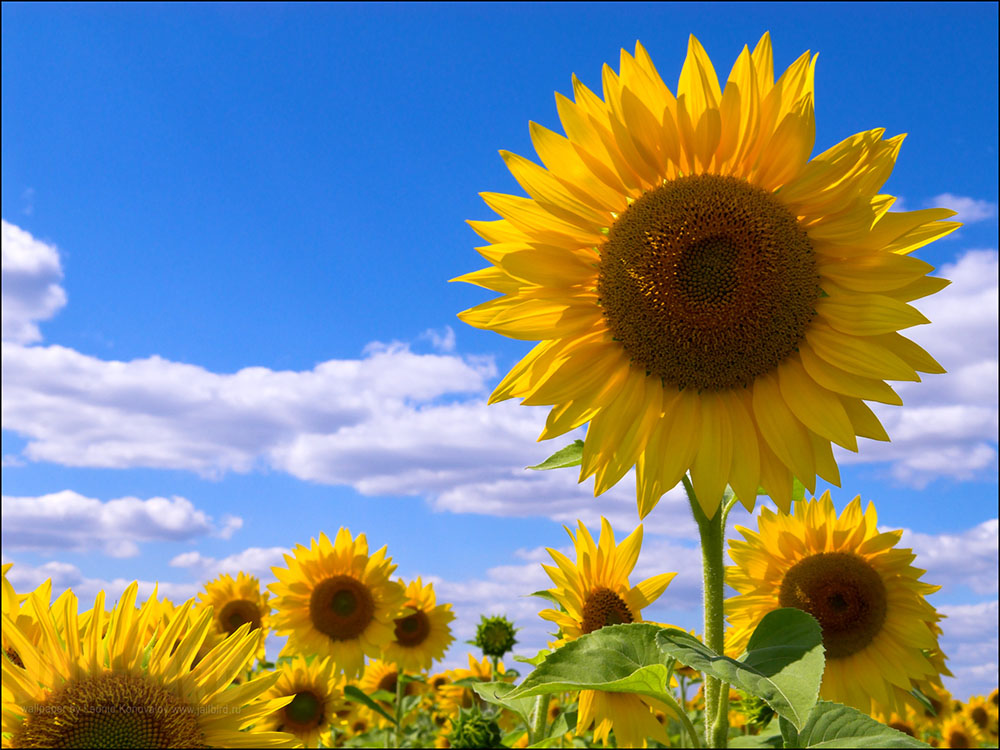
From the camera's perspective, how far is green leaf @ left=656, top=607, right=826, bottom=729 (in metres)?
2.29

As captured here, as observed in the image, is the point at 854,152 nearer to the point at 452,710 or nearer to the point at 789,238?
the point at 789,238

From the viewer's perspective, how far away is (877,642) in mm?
4859

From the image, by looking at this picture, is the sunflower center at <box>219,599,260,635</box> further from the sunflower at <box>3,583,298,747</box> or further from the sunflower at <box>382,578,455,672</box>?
the sunflower at <box>3,583,298,747</box>

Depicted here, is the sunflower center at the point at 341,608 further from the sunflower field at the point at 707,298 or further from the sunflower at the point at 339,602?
the sunflower field at the point at 707,298

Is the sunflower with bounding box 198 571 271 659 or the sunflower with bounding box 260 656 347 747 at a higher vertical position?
the sunflower with bounding box 198 571 271 659

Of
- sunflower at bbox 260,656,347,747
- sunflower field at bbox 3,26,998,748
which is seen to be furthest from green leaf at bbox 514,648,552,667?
sunflower at bbox 260,656,347,747

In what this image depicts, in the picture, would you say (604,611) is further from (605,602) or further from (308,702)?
(308,702)

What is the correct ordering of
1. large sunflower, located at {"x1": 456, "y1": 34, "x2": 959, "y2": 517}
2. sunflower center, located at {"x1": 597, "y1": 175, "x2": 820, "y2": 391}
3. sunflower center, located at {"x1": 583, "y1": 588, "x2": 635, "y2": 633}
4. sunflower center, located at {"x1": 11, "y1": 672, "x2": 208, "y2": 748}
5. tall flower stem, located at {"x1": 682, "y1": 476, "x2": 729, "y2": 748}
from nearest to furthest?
sunflower center, located at {"x1": 11, "y1": 672, "x2": 208, "y2": 748} → tall flower stem, located at {"x1": 682, "y1": 476, "x2": 729, "y2": 748} → large sunflower, located at {"x1": 456, "y1": 34, "x2": 959, "y2": 517} → sunflower center, located at {"x1": 597, "y1": 175, "x2": 820, "y2": 391} → sunflower center, located at {"x1": 583, "y1": 588, "x2": 635, "y2": 633}

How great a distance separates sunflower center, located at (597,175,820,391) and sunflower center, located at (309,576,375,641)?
16.8 feet

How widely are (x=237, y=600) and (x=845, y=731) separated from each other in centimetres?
759

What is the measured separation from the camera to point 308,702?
6.86 m

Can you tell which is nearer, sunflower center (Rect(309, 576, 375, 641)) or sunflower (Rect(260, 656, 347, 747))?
sunflower (Rect(260, 656, 347, 747))

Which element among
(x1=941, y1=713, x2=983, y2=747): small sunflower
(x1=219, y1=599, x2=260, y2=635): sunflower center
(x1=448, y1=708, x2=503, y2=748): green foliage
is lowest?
(x1=448, y1=708, x2=503, y2=748): green foliage

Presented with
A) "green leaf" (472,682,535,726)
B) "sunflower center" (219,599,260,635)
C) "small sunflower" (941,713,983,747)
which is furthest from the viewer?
"small sunflower" (941,713,983,747)
